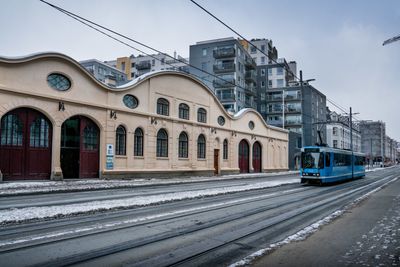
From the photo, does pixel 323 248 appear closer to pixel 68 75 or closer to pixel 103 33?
pixel 103 33

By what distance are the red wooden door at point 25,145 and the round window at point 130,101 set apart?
24.0 ft

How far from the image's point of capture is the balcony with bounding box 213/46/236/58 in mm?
68812

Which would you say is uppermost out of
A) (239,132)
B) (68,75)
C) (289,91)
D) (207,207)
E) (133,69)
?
(133,69)

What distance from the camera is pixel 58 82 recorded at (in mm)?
24625

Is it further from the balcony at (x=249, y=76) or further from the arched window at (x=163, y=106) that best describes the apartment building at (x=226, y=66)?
the arched window at (x=163, y=106)

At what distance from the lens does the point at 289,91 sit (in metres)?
84.8

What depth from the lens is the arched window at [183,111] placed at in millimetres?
35428

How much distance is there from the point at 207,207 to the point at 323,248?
6055mm

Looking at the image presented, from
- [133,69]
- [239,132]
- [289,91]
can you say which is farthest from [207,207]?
[133,69]

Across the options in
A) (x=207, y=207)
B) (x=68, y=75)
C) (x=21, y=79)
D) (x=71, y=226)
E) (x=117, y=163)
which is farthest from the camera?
(x=117, y=163)

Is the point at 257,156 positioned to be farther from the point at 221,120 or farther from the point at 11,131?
the point at 11,131

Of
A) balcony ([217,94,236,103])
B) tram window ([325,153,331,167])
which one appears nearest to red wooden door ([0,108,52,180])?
tram window ([325,153,331,167])

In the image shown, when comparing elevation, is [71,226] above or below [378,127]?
below

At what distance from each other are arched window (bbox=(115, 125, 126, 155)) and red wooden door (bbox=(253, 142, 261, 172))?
23.6 meters
